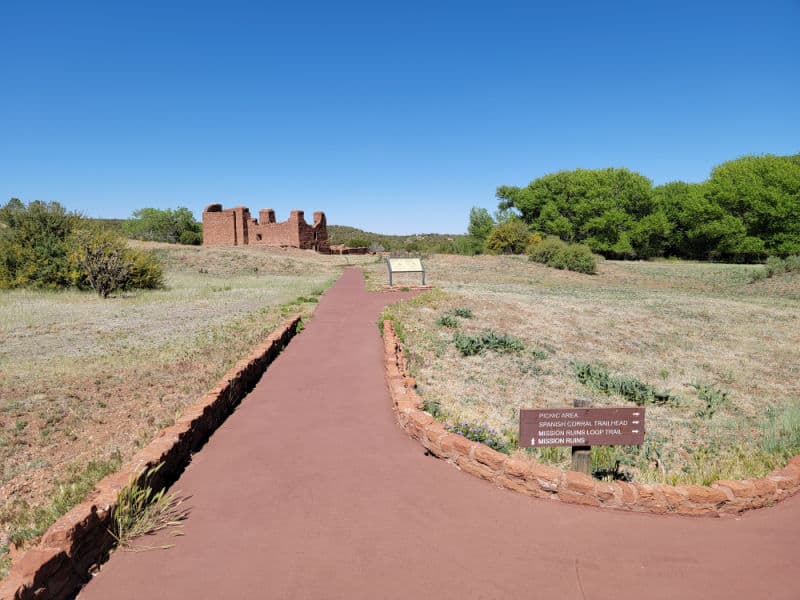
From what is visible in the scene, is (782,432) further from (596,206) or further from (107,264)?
(596,206)

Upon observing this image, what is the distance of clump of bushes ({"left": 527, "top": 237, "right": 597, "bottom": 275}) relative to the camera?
110ft

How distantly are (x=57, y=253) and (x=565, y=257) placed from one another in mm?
30506

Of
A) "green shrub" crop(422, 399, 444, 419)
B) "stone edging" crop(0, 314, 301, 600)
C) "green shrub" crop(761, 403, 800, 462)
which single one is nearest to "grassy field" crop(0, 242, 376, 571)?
"stone edging" crop(0, 314, 301, 600)

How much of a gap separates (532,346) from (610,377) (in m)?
2.11

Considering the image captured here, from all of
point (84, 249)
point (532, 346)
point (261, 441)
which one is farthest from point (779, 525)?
point (84, 249)

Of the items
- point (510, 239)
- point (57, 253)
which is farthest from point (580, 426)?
point (510, 239)

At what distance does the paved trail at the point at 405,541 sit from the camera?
3.15 metres

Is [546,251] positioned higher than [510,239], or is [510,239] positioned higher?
[510,239]

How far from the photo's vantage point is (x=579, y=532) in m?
3.78

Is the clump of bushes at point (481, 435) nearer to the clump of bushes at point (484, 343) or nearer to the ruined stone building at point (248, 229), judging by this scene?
the clump of bushes at point (484, 343)

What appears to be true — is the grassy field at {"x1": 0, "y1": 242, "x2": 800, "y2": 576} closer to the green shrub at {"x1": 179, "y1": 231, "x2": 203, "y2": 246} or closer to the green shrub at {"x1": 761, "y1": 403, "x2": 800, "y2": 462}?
the green shrub at {"x1": 761, "y1": 403, "x2": 800, "y2": 462}

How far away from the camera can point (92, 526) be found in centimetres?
334

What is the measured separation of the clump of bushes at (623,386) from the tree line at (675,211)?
136ft

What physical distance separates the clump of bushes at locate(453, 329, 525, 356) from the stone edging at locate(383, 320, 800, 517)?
202 inches
